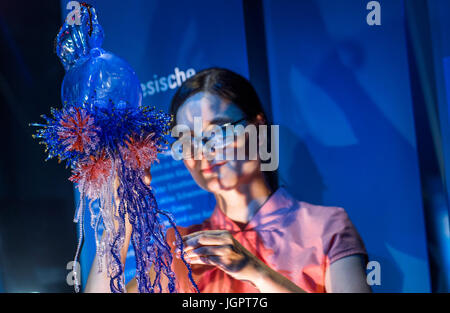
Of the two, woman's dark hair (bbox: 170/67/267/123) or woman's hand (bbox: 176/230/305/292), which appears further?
woman's dark hair (bbox: 170/67/267/123)

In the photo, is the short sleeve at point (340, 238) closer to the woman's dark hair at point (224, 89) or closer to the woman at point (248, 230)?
the woman at point (248, 230)

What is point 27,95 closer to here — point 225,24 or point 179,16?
point 179,16


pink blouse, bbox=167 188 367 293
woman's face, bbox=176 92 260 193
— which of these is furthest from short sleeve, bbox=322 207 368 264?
woman's face, bbox=176 92 260 193

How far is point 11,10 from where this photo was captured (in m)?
3.42

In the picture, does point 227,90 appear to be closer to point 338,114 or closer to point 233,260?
point 338,114

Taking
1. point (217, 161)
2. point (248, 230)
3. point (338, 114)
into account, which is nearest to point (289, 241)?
point (248, 230)

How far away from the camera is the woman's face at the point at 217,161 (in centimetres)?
281

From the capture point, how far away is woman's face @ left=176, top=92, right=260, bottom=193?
2807 millimetres

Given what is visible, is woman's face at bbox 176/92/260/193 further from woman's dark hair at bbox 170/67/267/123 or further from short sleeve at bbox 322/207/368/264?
short sleeve at bbox 322/207/368/264

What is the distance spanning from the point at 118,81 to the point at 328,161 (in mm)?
1283

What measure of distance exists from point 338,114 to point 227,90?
0.69 metres

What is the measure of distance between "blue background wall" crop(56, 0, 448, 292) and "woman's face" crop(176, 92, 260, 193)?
0.44ft

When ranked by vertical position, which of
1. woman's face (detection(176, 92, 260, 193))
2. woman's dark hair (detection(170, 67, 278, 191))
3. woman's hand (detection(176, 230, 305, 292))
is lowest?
woman's hand (detection(176, 230, 305, 292))

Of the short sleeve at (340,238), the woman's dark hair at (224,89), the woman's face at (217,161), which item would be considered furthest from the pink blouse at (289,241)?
the woman's dark hair at (224,89)
